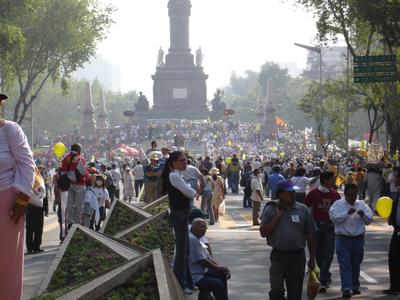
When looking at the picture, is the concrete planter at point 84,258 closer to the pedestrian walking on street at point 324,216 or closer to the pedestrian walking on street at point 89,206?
the pedestrian walking on street at point 324,216

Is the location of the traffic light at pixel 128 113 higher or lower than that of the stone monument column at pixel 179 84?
lower

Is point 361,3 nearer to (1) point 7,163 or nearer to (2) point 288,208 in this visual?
(2) point 288,208

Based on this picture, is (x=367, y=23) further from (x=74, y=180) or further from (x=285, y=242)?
(x=285, y=242)

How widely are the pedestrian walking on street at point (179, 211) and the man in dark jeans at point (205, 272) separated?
40.2 inches

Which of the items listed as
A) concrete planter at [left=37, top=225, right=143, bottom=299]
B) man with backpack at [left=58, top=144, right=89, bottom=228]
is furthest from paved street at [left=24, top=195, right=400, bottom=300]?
man with backpack at [left=58, top=144, right=89, bottom=228]

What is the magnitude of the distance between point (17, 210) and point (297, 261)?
4.39 meters

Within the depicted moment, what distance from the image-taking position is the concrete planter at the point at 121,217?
1902 cm

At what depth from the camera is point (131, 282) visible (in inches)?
356

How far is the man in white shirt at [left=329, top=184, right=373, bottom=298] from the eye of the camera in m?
15.3

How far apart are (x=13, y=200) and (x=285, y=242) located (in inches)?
167

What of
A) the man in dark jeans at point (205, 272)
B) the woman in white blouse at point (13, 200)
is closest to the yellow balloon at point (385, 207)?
the man in dark jeans at point (205, 272)

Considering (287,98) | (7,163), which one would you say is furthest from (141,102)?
(7,163)

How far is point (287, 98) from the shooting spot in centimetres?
19138

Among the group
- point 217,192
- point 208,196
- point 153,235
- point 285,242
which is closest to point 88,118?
point 217,192
